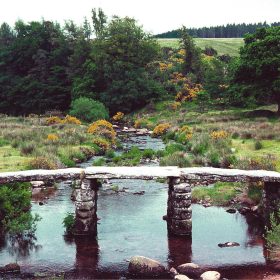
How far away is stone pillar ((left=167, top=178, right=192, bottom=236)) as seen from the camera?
1494 centimetres

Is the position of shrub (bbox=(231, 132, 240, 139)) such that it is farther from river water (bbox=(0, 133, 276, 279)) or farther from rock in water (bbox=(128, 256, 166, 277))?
rock in water (bbox=(128, 256, 166, 277))

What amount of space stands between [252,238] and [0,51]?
7122cm

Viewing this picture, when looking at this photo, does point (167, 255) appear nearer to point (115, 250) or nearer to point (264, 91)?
point (115, 250)

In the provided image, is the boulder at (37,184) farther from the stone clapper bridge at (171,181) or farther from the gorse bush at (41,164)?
the stone clapper bridge at (171,181)

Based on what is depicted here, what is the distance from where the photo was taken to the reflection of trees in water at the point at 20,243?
1413 centimetres

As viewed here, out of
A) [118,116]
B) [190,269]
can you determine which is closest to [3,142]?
[190,269]

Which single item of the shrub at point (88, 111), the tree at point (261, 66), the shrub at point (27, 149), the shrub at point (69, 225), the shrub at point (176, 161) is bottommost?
the shrub at point (69, 225)

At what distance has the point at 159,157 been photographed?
28.0m

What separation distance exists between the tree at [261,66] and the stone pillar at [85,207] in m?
28.8

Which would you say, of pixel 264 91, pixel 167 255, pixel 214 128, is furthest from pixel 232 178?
pixel 264 91

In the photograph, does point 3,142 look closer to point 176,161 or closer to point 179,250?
point 176,161

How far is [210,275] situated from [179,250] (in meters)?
2.32

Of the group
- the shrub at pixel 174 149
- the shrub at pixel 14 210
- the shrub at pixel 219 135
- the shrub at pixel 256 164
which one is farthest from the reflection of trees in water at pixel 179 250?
the shrub at pixel 219 135

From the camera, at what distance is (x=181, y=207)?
49.0 ft
